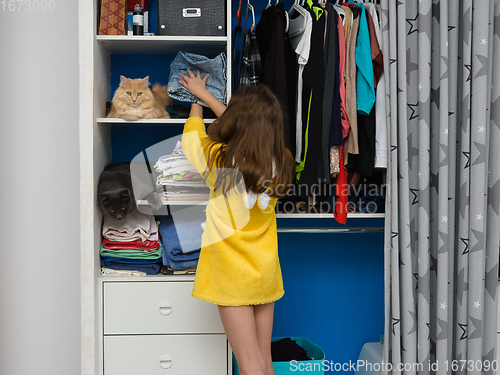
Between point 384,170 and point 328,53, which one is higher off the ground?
point 328,53

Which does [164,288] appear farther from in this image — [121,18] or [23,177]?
[121,18]

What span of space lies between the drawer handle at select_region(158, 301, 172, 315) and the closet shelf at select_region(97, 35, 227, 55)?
1.13 m

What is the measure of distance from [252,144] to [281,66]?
0.45 m

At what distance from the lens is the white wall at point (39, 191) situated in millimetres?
2004

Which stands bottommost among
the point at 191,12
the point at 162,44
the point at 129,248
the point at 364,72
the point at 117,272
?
the point at 117,272

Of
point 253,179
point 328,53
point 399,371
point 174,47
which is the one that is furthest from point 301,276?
point 174,47

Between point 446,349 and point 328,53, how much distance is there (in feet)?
4.42

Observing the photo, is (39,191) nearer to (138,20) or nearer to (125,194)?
(125,194)

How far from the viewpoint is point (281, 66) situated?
1631mm

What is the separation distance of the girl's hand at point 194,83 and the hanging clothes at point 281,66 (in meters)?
0.26

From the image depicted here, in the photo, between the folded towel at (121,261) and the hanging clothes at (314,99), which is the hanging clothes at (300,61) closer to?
the hanging clothes at (314,99)

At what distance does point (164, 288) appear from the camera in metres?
1.66

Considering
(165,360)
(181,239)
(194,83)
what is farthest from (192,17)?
(165,360)

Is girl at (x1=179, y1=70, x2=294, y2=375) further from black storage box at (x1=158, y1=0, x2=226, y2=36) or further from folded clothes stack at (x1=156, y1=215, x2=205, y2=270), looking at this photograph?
black storage box at (x1=158, y1=0, x2=226, y2=36)
